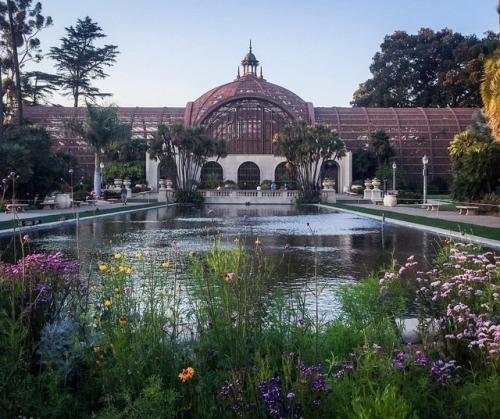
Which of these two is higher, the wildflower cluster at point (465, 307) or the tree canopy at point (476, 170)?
the tree canopy at point (476, 170)

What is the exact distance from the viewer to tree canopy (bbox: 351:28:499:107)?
76188mm

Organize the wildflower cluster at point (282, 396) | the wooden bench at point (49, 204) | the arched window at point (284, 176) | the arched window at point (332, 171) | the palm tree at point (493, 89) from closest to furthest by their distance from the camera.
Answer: the wildflower cluster at point (282, 396) < the palm tree at point (493, 89) < the wooden bench at point (49, 204) < the arched window at point (284, 176) < the arched window at point (332, 171)

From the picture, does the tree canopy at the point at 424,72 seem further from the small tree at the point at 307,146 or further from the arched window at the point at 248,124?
the small tree at the point at 307,146

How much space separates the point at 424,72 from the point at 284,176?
28.7 metres

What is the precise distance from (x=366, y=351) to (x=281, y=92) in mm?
A: 65988

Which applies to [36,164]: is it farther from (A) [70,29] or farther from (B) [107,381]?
(A) [70,29]

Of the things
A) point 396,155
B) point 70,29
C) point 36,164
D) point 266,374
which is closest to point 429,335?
point 266,374

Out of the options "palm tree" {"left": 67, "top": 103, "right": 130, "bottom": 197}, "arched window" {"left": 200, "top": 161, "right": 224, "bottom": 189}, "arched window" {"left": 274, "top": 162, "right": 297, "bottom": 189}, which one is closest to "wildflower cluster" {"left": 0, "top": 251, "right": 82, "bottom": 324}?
"palm tree" {"left": 67, "top": 103, "right": 130, "bottom": 197}

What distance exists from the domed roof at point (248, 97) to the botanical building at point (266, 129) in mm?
106

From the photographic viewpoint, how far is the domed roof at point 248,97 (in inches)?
2549

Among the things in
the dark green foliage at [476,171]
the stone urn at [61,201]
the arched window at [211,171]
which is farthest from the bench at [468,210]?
the arched window at [211,171]

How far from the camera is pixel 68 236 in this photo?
18422 mm

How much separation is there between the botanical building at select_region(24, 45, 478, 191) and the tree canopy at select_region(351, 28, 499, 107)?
10.5 m

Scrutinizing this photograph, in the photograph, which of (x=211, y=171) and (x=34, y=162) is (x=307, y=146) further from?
(x=211, y=171)
